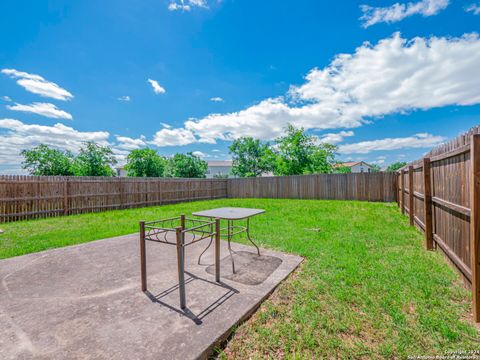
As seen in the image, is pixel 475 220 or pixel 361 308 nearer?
pixel 475 220

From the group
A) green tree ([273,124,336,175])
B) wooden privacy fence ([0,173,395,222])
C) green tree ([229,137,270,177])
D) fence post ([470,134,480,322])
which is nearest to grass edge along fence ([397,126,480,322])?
fence post ([470,134,480,322])

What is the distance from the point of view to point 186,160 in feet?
73.4

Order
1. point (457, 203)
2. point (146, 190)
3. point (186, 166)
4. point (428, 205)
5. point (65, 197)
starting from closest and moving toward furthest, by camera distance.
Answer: point (457, 203) → point (428, 205) → point (65, 197) → point (146, 190) → point (186, 166)

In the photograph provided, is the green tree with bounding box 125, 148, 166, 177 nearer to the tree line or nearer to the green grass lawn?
the tree line

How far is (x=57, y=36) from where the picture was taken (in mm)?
6453

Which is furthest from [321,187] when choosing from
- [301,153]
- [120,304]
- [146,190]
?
[120,304]

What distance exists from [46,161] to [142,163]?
21.2 ft

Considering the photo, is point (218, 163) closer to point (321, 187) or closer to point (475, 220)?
point (321, 187)

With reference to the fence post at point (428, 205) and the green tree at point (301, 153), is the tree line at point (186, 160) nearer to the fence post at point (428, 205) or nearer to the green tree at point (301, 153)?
the green tree at point (301, 153)

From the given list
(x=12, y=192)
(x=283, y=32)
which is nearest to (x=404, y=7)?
(x=283, y=32)

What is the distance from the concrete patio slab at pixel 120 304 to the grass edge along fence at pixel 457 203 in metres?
1.81

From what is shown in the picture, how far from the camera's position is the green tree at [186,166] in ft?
72.9

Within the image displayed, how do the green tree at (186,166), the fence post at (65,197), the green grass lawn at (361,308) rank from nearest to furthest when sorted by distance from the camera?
the green grass lawn at (361,308)
the fence post at (65,197)
the green tree at (186,166)

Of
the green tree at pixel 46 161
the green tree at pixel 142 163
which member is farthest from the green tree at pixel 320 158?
the green tree at pixel 46 161
